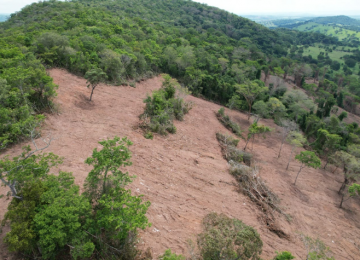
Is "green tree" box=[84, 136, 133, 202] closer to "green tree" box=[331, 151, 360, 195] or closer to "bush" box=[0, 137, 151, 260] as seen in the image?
"bush" box=[0, 137, 151, 260]

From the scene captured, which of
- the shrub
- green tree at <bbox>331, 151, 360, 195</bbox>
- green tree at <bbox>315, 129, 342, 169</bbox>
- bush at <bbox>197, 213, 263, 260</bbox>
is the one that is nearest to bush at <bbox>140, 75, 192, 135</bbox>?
the shrub

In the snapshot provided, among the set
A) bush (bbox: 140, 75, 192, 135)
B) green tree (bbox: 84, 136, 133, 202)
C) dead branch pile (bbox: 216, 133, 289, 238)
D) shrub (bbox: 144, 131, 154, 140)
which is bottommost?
dead branch pile (bbox: 216, 133, 289, 238)

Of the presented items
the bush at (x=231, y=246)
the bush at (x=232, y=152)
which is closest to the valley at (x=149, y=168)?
the bush at (x=231, y=246)

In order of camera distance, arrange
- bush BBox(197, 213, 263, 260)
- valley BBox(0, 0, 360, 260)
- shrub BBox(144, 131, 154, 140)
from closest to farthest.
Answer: bush BBox(197, 213, 263, 260) < valley BBox(0, 0, 360, 260) < shrub BBox(144, 131, 154, 140)

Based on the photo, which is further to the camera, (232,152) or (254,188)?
(232,152)

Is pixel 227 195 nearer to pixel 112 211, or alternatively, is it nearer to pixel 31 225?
pixel 112 211

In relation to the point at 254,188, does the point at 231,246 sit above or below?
above

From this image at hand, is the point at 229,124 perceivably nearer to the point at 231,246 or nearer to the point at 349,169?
the point at 349,169

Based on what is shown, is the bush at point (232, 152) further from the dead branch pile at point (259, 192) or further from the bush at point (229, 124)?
the bush at point (229, 124)

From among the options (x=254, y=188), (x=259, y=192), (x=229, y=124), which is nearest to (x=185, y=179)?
(x=254, y=188)
